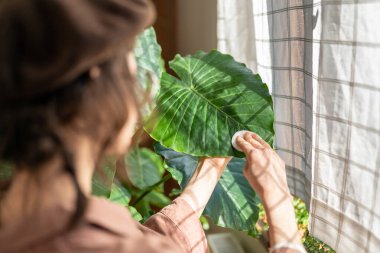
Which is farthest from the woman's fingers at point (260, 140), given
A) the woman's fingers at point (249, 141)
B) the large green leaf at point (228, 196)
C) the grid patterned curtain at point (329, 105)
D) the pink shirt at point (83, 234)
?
the pink shirt at point (83, 234)

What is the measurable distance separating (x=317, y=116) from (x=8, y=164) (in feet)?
1.81

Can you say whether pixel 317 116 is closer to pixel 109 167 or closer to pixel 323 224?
pixel 323 224

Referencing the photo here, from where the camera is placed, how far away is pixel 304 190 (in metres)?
1.09

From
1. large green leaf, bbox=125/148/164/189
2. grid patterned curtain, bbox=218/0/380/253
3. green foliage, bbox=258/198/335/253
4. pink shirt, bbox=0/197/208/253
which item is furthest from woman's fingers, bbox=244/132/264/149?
large green leaf, bbox=125/148/164/189

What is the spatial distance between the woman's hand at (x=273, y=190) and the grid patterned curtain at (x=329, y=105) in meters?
0.12

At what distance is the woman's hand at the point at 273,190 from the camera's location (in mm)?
760

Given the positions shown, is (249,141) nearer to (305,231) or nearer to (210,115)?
(210,115)

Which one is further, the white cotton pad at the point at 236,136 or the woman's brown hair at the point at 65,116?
the white cotton pad at the point at 236,136

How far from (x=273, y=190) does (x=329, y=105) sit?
0.19 m

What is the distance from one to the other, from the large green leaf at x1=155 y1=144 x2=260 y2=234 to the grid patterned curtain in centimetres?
11

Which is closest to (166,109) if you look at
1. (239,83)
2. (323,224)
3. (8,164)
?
(239,83)

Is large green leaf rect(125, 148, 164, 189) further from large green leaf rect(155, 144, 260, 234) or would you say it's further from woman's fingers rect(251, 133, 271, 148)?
woman's fingers rect(251, 133, 271, 148)

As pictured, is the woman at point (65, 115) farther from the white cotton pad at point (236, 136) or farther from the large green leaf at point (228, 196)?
the large green leaf at point (228, 196)

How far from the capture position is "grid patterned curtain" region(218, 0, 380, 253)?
78cm
